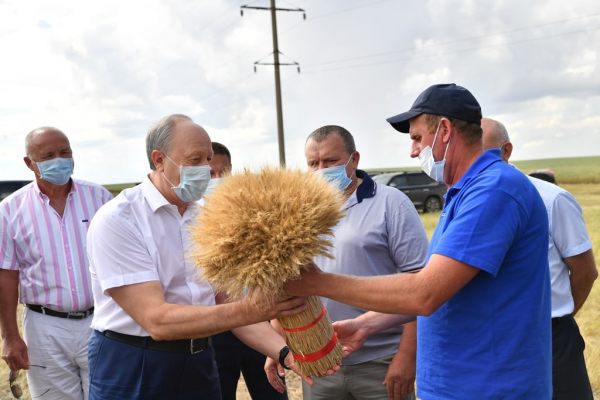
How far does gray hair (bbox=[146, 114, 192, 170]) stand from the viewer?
2.76 m

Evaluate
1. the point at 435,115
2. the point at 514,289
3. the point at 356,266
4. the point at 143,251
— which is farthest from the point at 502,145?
the point at 143,251

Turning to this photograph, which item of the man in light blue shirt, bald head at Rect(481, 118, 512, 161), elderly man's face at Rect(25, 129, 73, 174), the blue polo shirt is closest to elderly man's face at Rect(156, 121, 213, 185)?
the man in light blue shirt

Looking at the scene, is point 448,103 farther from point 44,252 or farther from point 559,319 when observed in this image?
point 44,252

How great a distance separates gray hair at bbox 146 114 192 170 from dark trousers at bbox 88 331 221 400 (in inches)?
36.7

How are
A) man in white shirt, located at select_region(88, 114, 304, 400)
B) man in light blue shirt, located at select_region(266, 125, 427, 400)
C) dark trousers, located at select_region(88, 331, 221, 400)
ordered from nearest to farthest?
1. man in white shirt, located at select_region(88, 114, 304, 400)
2. dark trousers, located at select_region(88, 331, 221, 400)
3. man in light blue shirt, located at select_region(266, 125, 427, 400)

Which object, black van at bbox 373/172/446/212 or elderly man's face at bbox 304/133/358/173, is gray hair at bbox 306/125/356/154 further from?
black van at bbox 373/172/446/212

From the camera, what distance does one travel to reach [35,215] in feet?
13.8

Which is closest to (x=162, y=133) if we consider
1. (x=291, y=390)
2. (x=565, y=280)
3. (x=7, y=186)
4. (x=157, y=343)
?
(x=157, y=343)

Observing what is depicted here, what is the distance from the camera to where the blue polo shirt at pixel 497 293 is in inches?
77.9

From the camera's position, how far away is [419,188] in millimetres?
25844

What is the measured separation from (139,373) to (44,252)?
1967 millimetres

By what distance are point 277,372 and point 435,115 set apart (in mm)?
2083

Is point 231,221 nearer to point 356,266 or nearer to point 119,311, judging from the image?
point 119,311

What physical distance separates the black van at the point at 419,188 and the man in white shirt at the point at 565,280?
21.9 metres
